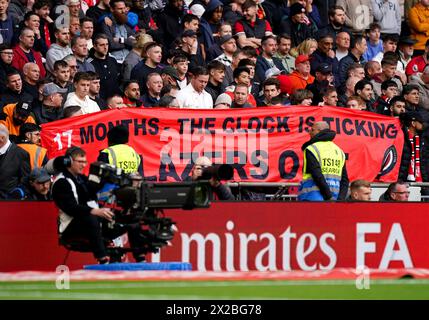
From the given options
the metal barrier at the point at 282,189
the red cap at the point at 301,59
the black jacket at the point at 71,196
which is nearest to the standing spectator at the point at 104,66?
the red cap at the point at 301,59

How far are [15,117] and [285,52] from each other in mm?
6416

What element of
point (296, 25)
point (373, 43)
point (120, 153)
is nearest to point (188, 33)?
point (296, 25)

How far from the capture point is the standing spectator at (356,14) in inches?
1077

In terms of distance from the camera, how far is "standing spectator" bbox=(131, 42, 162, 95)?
22.5 m

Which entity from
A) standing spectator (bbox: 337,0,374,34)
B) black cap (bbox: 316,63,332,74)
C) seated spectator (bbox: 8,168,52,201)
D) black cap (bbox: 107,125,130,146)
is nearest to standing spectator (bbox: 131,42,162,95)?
black cap (bbox: 316,63,332,74)

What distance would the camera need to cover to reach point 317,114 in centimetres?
2078

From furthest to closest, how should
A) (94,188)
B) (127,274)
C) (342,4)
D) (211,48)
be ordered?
(342,4)
(211,48)
(94,188)
(127,274)

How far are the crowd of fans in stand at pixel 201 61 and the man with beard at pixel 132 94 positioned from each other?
2cm

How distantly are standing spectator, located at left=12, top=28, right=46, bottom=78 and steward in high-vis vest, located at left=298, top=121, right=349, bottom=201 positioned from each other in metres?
5.39

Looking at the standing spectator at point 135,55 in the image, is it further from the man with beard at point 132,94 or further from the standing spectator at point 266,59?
the standing spectator at point 266,59
